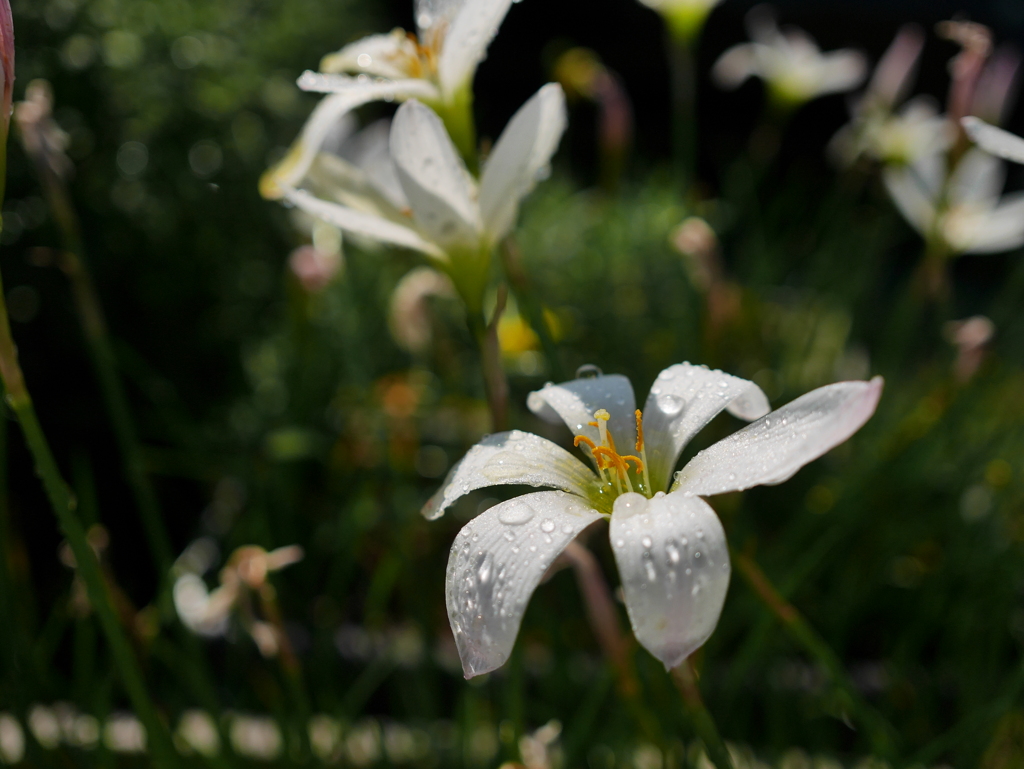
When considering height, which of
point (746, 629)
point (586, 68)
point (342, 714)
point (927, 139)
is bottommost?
point (746, 629)

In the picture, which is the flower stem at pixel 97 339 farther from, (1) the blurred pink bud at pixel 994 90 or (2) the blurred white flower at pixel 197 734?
(1) the blurred pink bud at pixel 994 90

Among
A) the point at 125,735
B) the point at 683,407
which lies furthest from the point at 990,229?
the point at 125,735

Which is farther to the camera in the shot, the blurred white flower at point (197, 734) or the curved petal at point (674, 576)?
the blurred white flower at point (197, 734)

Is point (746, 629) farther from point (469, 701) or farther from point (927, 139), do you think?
point (927, 139)

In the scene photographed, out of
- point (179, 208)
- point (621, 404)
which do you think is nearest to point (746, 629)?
point (621, 404)

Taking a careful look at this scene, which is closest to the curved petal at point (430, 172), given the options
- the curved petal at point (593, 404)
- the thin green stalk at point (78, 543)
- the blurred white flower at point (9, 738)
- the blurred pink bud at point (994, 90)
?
the curved petal at point (593, 404)

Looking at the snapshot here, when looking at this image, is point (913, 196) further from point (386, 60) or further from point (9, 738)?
point (9, 738)

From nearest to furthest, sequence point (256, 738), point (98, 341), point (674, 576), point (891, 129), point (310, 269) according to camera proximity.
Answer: point (674, 576)
point (98, 341)
point (256, 738)
point (310, 269)
point (891, 129)
